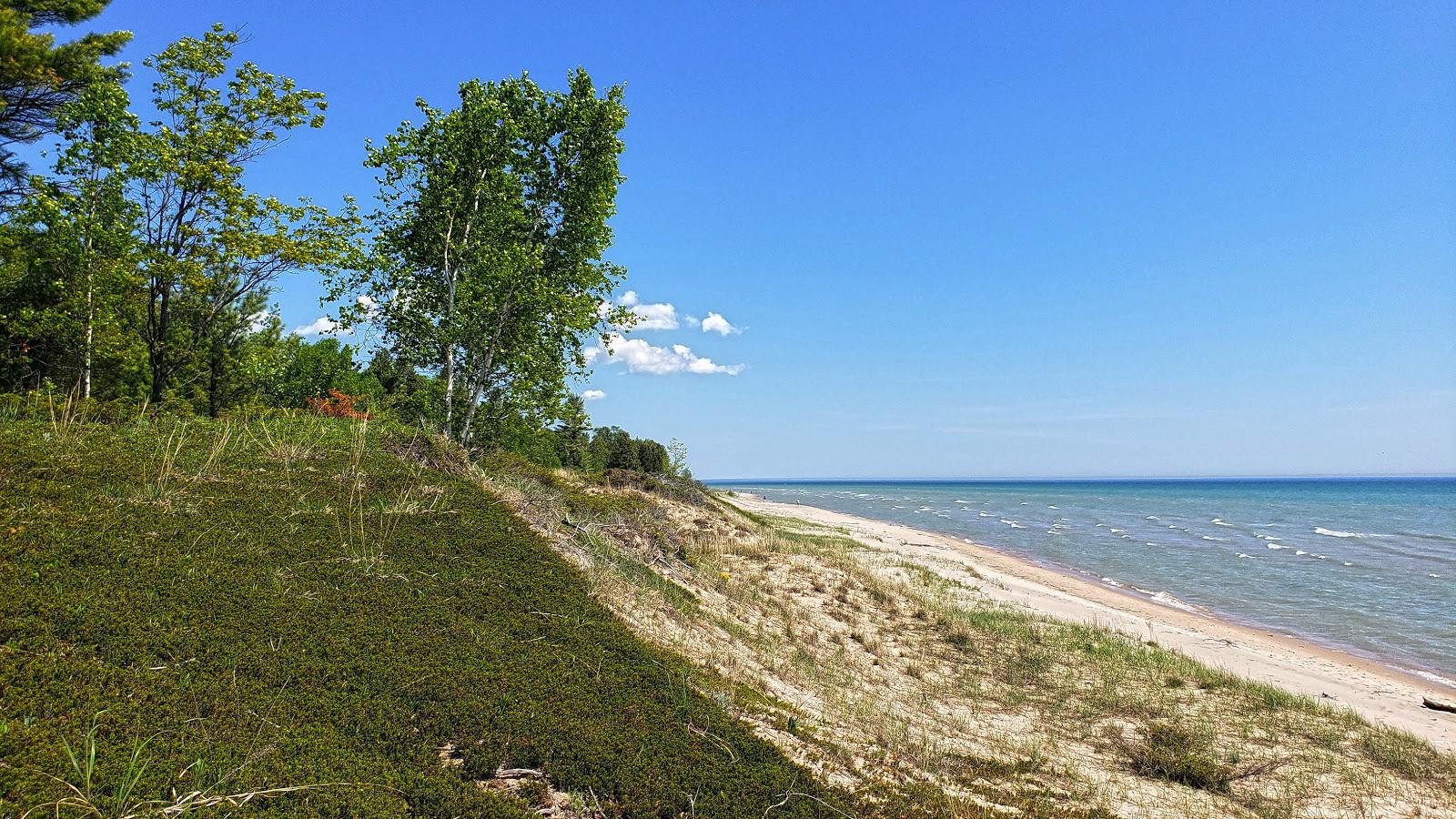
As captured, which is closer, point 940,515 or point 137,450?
point 137,450

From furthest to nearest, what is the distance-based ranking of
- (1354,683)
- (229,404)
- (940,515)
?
(940,515) → (229,404) → (1354,683)

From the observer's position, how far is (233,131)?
688 inches

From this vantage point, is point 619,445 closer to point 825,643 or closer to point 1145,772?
point 825,643

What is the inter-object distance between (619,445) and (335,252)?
1772 inches

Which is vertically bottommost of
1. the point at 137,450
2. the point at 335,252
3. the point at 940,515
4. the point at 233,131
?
the point at 940,515

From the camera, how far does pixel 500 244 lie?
739 inches

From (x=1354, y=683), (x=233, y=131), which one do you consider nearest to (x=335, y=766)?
(x=233, y=131)

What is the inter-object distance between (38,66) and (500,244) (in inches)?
395

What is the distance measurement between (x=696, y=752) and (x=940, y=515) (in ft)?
228

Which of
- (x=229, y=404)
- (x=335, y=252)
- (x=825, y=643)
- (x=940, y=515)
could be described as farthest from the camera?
(x=940, y=515)

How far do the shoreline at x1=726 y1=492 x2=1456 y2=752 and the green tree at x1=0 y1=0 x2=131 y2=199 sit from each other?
23954 mm

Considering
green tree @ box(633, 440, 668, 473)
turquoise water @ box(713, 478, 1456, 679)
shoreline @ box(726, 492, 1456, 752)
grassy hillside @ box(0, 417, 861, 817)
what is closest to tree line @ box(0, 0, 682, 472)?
grassy hillside @ box(0, 417, 861, 817)

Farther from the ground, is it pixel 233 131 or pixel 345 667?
pixel 233 131

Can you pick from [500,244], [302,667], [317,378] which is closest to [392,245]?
[500,244]
